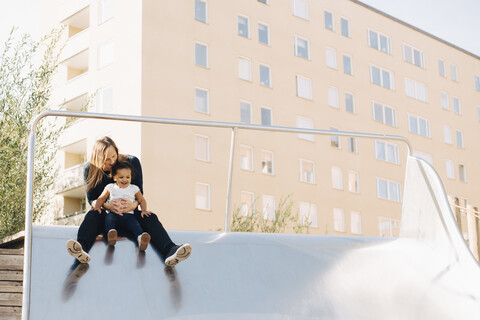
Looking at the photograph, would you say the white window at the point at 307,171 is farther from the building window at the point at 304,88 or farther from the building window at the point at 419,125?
the building window at the point at 419,125

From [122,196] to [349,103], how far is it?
112 feet

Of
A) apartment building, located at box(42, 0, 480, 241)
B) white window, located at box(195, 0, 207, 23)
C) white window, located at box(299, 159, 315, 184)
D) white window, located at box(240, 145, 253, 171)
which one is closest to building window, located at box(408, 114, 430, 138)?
apartment building, located at box(42, 0, 480, 241)

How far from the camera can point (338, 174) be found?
1478 inches

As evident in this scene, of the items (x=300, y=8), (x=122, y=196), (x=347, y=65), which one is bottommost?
(x=122, y=196)

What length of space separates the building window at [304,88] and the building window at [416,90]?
8.03 m

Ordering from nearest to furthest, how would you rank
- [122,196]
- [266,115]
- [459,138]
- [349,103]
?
1. [122,196]
2. [266,115]
3. [349,103]
4. [459,138]

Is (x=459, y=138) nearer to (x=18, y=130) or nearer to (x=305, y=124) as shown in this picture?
(x=305, y=124)

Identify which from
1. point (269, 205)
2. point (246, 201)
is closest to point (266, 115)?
point (269, 205)

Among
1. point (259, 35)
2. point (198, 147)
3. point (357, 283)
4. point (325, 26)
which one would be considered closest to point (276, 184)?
point (198, 147)

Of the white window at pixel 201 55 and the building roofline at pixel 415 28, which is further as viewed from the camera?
the building roofline at pixel 415 28

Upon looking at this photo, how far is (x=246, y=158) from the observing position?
3319 cm

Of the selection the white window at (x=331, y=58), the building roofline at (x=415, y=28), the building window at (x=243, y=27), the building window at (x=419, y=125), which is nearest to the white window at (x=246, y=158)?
the building window at (x=243, y=27)

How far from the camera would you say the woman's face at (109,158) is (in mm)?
5957

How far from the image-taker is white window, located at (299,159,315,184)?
117ft
